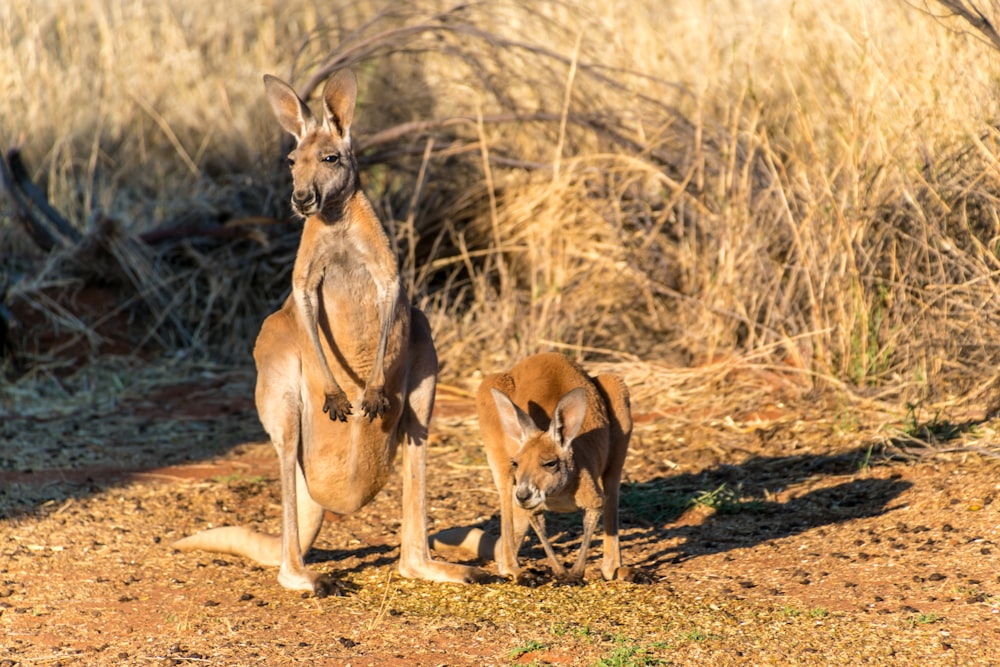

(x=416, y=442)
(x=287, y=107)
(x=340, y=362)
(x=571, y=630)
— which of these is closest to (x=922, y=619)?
(x=571, y=630)

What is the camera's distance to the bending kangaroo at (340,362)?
165 inches

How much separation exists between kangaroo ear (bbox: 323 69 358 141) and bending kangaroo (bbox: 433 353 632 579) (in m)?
1.04

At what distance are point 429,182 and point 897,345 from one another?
3.50 meters

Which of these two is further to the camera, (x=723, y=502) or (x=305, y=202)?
(x=723, y=502)

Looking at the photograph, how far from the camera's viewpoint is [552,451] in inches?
155

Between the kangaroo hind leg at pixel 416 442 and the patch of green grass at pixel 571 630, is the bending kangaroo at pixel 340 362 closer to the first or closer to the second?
the kangaroo hind leg at pixel 416 442

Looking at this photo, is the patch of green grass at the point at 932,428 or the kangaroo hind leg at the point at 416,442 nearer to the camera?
the kangaroo hind leg at the point at 416,442

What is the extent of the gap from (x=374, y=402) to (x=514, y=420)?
1.58ft

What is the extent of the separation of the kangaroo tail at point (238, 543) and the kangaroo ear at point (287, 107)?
4.85ft

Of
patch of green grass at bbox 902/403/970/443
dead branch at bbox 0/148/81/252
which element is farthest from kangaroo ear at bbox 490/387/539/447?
dead branch at bbox 0/148/81/252

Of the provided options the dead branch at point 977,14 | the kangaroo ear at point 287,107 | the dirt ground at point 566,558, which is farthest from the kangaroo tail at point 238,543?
the dead branch at point 977,14

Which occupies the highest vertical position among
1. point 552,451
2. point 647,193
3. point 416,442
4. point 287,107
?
point 287,107

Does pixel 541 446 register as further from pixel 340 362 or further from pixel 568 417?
pixel 340 362

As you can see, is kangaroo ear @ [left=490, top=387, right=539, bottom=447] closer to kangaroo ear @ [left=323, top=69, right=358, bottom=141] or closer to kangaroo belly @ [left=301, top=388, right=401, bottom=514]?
kangaroo belly @ [left=301, top=388, right=401, bottom=514]
